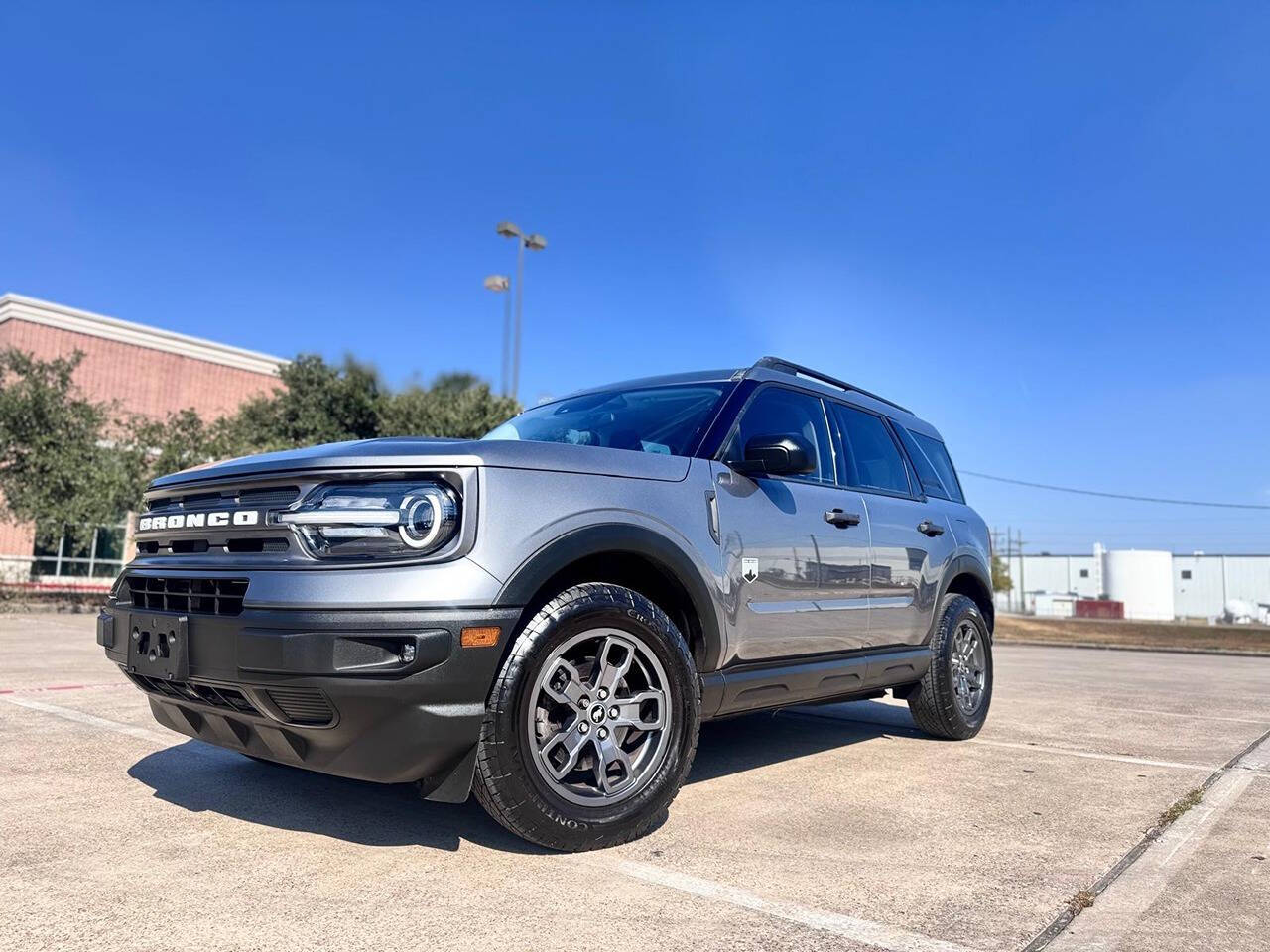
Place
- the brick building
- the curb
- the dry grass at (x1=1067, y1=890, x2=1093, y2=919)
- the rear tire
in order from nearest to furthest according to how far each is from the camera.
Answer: the dry grass at (x1=1067, y1=890, x2=1093, y2=919)
the rear tire
the curb
the brick building

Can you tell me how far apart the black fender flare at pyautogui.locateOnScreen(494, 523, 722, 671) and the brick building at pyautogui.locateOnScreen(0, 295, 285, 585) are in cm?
2624

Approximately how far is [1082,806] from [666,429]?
242cm

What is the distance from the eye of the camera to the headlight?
9.41ft

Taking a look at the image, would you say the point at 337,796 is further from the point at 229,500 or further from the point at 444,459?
the point at 444,459

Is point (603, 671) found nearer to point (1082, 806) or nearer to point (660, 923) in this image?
point (660, 923)

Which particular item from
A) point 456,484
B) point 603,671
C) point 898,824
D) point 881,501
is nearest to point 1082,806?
point 898,824

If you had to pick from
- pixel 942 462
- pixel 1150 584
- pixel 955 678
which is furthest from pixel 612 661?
pixel 1150 584

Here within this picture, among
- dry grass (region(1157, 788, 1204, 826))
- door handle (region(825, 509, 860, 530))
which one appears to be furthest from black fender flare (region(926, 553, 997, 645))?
dry grass (region(1157, 788, 1204, 826))

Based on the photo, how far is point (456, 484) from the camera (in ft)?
9.55

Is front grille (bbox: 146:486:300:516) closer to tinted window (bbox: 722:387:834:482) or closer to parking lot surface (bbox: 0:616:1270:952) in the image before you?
parking lot surface (bbox: 0:616:1270:952)

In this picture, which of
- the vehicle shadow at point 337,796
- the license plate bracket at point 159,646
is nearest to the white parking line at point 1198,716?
the vehicle shadow at point 337,796

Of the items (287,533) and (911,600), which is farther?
(911,600)

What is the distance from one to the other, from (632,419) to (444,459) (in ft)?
5.19

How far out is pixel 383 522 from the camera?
2.87 metres
